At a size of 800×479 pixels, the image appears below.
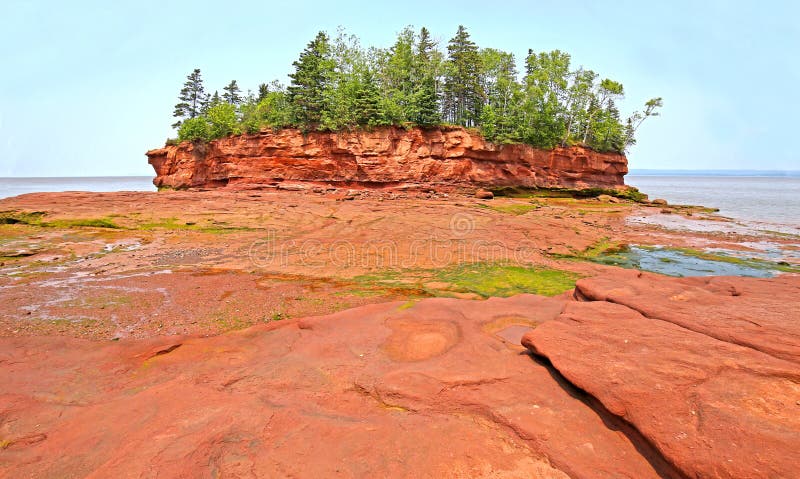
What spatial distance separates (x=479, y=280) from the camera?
34.4ft

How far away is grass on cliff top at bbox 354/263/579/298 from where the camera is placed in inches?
376

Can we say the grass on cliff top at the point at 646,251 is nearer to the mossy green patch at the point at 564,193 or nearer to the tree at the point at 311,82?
the mossy green patch at the point at 564,193

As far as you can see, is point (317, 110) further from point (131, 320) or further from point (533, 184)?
point (131, 320)

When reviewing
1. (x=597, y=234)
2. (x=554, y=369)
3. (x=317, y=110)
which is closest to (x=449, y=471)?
(x=554, y=369)

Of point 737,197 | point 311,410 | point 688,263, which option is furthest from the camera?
point 737,197

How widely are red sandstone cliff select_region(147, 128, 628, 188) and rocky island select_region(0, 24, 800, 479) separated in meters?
19.0

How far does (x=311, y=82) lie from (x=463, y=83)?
61.2 ft

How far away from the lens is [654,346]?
3918mm

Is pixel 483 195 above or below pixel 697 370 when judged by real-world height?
above

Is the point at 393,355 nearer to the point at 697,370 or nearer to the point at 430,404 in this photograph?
the point at 430,404

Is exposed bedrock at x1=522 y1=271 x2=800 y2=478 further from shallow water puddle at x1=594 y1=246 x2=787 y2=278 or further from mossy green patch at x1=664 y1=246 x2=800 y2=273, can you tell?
mossy green patch at x1=664 y1=246 x2=800 y2=273

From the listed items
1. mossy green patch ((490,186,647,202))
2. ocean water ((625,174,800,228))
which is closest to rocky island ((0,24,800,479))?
ocean water ((625,174,800,228))

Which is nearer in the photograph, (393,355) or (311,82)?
(393,355)

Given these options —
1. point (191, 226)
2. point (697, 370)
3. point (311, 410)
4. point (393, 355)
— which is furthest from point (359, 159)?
point (697, 370)
